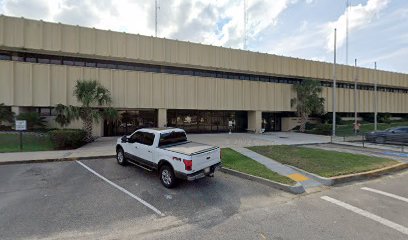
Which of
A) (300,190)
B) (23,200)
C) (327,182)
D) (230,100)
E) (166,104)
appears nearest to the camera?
(23,200)

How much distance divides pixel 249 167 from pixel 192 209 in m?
4.15

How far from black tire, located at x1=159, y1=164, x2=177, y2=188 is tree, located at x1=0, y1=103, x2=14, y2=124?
15917mm

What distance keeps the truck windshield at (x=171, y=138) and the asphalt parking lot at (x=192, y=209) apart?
4.46 ft

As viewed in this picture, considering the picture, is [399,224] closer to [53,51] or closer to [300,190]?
[300,190]

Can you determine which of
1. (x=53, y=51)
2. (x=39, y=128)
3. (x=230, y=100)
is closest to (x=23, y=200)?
(x=39, y=128)

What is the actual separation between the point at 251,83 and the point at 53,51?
1959 cm

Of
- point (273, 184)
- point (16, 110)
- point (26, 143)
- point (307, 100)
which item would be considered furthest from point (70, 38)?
point (307, 100)

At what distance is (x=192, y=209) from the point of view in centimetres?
558

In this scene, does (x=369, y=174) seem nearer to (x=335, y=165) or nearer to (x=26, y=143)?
(x=335, y=165)

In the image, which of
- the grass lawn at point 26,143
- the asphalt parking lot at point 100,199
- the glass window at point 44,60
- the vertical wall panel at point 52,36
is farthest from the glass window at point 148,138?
the glass window at point 44,60

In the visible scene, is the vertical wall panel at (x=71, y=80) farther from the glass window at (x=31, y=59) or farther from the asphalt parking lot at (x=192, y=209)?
the asphalt parking lot at (x=192, y=209)

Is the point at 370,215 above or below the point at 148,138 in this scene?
below

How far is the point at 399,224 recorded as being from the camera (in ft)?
15.7

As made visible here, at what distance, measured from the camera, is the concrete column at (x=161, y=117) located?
21.9m
